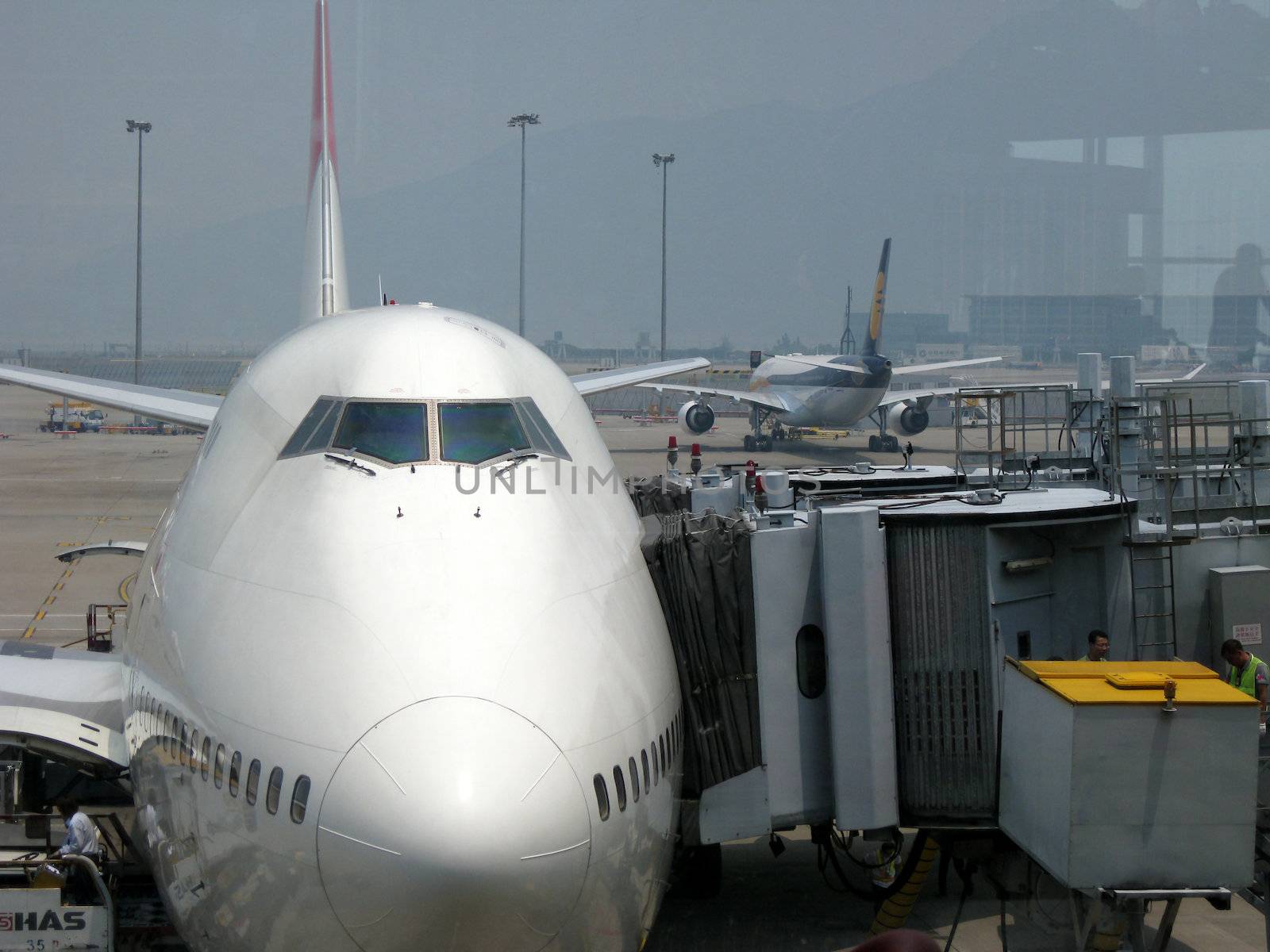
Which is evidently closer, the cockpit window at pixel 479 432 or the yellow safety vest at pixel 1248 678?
the cockpit window at pixel 479 432

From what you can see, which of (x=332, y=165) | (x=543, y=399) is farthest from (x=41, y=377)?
(x=543, y=399)

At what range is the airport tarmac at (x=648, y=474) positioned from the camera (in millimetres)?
10477

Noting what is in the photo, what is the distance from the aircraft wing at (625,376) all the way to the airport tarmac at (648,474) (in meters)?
6.53

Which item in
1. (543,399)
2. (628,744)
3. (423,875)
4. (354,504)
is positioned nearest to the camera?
(423,875)

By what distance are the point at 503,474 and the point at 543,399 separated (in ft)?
3.71

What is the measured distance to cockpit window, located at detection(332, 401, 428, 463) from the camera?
7.65 m

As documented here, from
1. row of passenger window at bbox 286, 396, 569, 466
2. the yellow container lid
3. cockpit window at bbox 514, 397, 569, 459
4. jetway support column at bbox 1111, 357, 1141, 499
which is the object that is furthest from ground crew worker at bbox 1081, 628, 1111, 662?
row of passenger window at bbox 286, 396, 569, 466

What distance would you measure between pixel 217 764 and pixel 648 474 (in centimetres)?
3943

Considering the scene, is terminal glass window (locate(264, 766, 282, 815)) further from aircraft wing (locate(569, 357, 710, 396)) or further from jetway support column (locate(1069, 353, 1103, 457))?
aircraft wing (locate(569, 357, 710, 396))

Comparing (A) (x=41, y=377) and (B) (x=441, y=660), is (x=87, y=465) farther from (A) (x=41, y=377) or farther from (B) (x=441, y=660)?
(B) (x=441, y=660)

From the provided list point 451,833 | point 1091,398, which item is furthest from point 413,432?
point 1091,398

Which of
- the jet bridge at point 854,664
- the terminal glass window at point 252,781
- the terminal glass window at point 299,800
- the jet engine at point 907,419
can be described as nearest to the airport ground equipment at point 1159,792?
the jet bridge at point 854,664

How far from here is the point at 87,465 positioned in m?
56.0

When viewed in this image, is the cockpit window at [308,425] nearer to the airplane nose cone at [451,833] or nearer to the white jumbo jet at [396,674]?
the white jumbo jet at [396,674]
